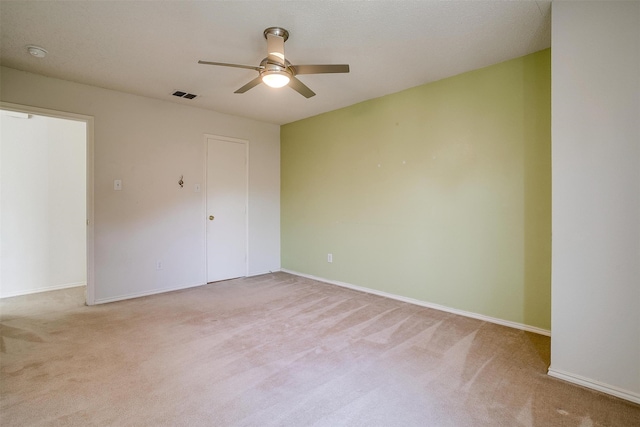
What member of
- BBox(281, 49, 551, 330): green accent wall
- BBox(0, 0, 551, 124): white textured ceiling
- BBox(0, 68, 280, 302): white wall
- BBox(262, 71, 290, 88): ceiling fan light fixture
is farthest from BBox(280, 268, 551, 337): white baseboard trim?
BBox(262, 71, 290, 88): ceiling fan light fixture

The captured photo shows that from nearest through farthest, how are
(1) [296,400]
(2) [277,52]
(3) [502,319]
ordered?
(1) [296,400] < (2) [277,52] < (3) [502,319]

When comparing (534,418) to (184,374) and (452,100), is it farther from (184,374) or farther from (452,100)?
(452,100)

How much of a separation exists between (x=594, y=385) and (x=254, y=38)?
3447 mm

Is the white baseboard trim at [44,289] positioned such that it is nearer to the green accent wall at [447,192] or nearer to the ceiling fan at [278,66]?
the green accent wall at [447,192]

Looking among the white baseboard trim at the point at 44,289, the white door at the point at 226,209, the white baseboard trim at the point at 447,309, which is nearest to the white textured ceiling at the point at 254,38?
the white door at the point at 226,209

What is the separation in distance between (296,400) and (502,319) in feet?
7.30

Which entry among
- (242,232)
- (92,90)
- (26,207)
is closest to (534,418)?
(242,232)

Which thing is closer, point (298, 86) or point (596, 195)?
point (596, 195)

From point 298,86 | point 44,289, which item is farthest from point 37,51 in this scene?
point 44,289

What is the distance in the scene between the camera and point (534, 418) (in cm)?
169

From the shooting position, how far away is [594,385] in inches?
77.1

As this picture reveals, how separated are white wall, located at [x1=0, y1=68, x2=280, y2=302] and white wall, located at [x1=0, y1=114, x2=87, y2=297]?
112 centimetres

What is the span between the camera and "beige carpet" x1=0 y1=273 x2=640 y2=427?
1719mm

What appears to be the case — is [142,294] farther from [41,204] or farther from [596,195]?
[596,195]
